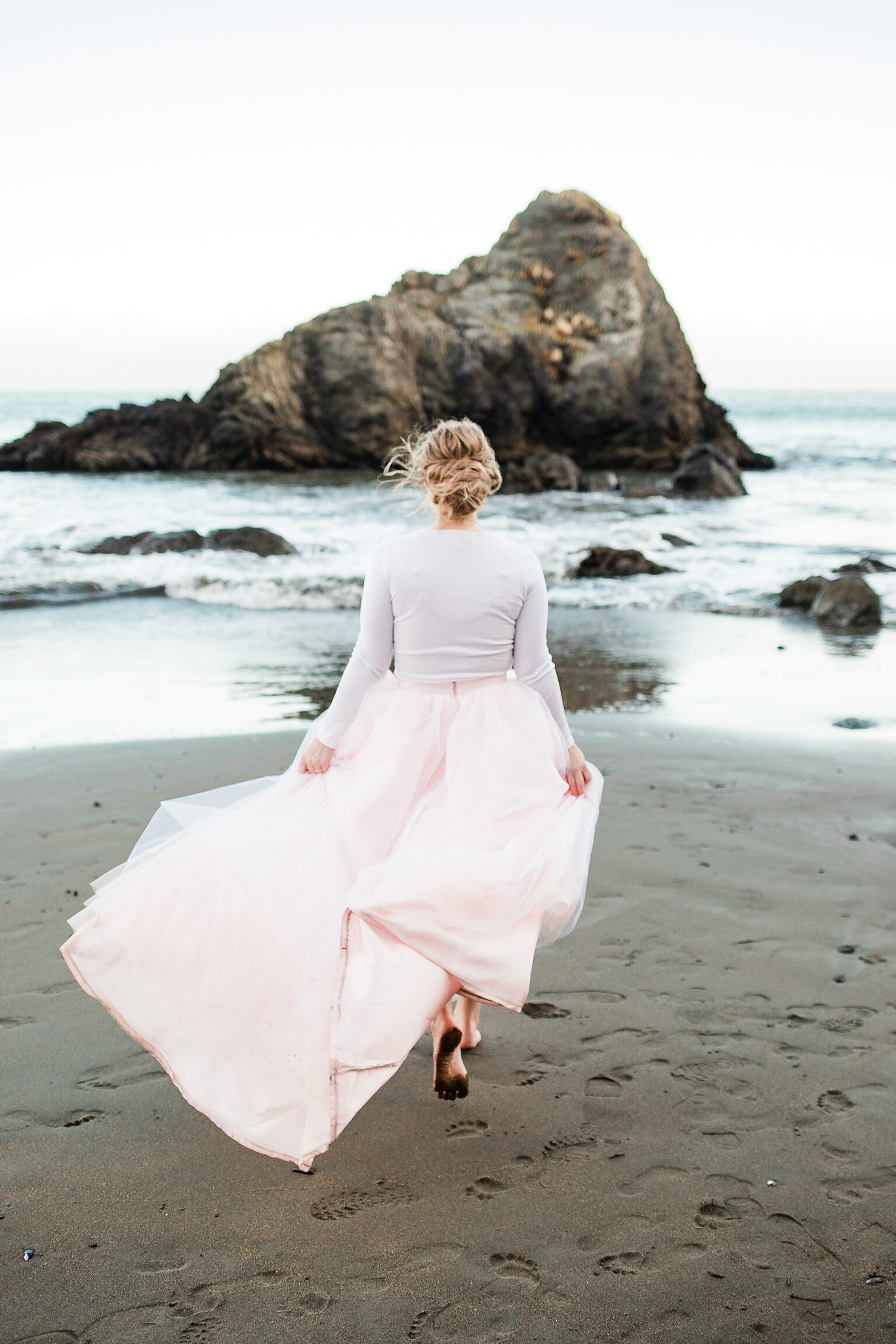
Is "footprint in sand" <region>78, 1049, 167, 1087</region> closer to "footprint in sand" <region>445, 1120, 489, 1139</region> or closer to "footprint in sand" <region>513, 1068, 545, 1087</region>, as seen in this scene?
"footprint in sand" <region>445, 1120, 489, 1139</region>

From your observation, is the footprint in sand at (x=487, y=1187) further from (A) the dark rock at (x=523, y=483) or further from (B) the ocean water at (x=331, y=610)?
(A) the dark rock at (x=523, y=483)

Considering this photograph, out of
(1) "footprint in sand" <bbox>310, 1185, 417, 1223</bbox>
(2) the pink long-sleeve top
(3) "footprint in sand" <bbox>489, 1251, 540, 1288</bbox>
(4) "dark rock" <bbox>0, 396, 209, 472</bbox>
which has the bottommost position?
(1) "footprint in sand" <bbox>310, 1185, 417, 1223</bbox>

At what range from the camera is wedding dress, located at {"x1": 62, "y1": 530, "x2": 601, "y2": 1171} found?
92.1 inches

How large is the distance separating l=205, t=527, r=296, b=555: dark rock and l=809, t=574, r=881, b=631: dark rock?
7501 mm

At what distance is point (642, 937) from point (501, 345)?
29.7 metres

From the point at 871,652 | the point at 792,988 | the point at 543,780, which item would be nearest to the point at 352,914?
the point at 543,780

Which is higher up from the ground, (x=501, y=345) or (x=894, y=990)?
(x=501, y=345)

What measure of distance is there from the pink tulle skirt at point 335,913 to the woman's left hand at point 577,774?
0.05 meters

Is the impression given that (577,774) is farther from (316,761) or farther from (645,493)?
(645,493)

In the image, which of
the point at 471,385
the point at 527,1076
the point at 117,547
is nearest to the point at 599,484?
the point at 471,385

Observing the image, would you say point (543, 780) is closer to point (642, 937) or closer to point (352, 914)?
point (352, 914)

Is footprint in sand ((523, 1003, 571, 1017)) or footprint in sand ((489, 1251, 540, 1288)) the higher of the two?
footprint in sand ((523, 1003, 571, 1017))

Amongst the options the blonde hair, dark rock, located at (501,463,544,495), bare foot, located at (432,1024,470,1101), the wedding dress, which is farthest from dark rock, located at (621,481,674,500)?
bare foot, located at (432,1024,470,1101)

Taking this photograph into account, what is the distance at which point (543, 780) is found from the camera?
290cm
